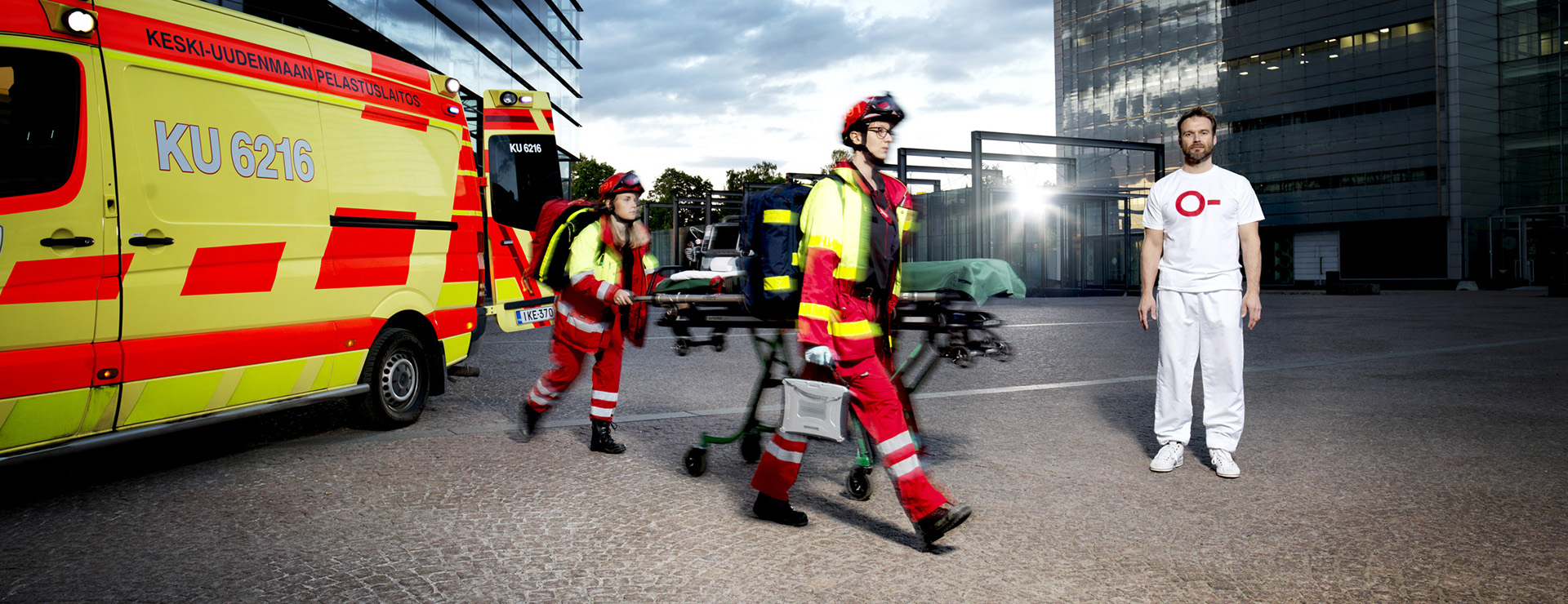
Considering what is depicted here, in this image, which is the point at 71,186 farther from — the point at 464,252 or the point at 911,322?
the point at 911,322

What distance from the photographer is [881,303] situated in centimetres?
367

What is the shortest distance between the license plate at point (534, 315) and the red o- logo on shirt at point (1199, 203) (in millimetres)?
5569

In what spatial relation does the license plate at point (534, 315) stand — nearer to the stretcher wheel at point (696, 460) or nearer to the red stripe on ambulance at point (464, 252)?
the red stripe on ambulance at point (464, 252)

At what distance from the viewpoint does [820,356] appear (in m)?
3.37

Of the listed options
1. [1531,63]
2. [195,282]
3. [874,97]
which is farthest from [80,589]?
[1531,63]

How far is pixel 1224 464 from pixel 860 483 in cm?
182

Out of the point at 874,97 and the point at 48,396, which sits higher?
the point at 874,97

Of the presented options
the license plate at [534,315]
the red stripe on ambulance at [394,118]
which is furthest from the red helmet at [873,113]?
the license plate at [534,315]

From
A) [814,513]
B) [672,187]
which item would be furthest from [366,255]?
[672,187]

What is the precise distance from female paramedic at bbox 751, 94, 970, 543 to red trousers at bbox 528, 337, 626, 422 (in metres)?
2.00

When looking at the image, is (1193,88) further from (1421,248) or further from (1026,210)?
(1026,210)

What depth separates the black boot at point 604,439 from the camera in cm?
527

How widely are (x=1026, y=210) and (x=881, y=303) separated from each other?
22.1 metres

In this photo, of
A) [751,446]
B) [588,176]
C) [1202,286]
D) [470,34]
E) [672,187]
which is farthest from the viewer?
[672,187]
